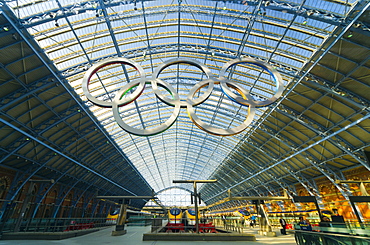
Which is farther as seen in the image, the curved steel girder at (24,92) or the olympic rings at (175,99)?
the curved steel girder at (24,92)

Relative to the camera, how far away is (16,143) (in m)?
24.8

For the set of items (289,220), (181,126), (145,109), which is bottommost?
(289,220)

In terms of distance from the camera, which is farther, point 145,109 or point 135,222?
point 135,222

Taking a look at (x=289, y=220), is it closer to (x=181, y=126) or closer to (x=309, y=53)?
(x=181, y=126)

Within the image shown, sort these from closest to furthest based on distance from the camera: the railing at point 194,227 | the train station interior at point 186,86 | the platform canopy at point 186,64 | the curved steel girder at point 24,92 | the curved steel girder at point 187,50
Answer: the train station interior at point 186,86 → the platform canopy at point 186,64 → the curved steel girder at point 24,92 → the curved steel girder at point 187,50 → the railing at point 194,227

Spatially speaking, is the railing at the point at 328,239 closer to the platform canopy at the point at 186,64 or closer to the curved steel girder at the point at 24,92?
the platform canopy at the point at 186,64

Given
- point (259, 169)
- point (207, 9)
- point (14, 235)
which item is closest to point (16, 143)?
point (14, 235)

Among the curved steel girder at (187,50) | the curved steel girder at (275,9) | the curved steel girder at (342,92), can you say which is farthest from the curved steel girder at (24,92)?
the curved steel girder at (342,92)

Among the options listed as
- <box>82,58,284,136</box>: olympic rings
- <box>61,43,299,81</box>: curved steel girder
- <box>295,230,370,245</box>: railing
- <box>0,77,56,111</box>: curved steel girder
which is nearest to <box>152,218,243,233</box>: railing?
<box>295,230,370,245</box>: railing

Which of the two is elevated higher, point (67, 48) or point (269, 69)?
point (67, 48)

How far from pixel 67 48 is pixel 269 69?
60.1 feet

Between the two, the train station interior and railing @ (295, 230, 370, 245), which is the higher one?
the train station interior

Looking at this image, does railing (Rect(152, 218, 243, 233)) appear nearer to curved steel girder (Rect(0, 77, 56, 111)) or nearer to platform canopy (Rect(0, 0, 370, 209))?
platform canopy (Rect(0, 0, 370, 209))

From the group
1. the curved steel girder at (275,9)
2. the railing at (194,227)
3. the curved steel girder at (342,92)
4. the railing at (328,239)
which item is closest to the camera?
the railing at (328,239)
